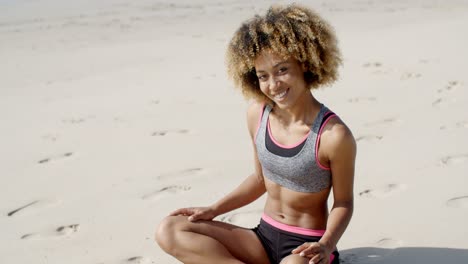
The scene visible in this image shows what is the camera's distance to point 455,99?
16.2 ft

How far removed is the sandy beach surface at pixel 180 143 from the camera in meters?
3.06

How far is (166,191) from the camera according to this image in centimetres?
363

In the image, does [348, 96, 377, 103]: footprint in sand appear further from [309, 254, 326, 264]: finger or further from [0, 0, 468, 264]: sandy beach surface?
[309, 254, 326, 264]: finger

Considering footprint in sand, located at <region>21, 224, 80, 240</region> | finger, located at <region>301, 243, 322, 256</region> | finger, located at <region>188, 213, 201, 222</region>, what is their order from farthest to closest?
footprint in sand, located at <region>21, 224, 80, 240</region> → finger, located at <region>188, 213, 201, 222</region> → finger, located at <region>301, 243, 322, 256</region>

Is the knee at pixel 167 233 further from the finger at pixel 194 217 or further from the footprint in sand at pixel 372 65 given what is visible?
the footprint in sand at pixel 372 65

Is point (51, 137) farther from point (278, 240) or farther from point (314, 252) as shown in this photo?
point (314, 252)

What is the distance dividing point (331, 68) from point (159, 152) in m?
2.03

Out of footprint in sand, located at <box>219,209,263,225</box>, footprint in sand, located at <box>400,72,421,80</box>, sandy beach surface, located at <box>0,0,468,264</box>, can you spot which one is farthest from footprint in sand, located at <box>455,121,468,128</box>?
footprint in sand, located at <box>219,209,263,225</box>

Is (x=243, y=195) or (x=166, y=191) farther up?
(x=243, y=195)

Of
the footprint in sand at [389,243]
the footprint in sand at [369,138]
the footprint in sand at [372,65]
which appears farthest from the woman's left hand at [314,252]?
the footprint in sand at [372,65]

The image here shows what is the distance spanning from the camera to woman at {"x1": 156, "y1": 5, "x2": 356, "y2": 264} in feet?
7.72

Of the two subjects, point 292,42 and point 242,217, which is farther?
point 242,217

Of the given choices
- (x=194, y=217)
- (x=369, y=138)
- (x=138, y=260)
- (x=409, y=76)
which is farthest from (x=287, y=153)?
(x=409, y=76)

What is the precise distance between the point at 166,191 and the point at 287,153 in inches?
54.0
